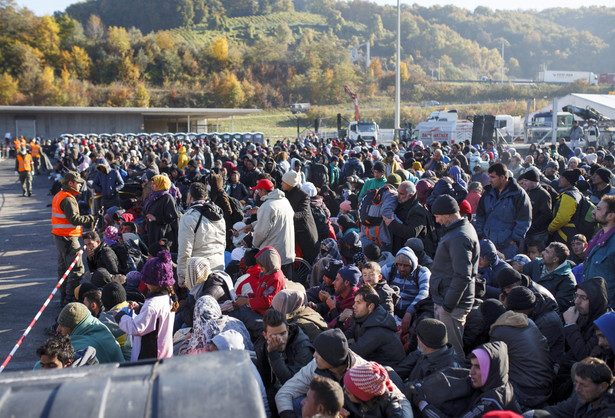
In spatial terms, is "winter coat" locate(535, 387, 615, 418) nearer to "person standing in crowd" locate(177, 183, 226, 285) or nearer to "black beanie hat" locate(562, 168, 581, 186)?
"person standing in crowd" locate(177, 183, 226, 285)

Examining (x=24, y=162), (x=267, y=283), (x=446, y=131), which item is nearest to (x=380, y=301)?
(x=267, y=283)

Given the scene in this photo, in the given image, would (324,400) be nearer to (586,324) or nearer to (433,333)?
(433,333)

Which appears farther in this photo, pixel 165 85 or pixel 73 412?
pixel 165 85

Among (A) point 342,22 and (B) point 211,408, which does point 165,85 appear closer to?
(B) point 211,408

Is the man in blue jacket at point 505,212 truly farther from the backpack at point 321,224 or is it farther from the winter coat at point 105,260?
the winter coat at point 105,260

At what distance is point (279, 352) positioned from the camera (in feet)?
13.3

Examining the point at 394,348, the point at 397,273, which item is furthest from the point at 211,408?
the point at 397,273

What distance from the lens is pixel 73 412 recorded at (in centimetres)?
147

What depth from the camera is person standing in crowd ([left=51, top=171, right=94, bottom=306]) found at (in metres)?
7.97

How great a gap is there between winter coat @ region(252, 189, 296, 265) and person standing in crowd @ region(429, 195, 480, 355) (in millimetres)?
2100

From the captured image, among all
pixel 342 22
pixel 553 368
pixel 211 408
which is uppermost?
pixel 342 22

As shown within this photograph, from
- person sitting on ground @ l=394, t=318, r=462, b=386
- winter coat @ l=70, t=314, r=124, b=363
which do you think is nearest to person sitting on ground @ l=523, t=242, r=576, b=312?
person sitting on ground @ l=394, t=318, r=462, b=386

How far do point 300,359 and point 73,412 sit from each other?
2760 millimetres

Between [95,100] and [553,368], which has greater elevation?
[95,100]
